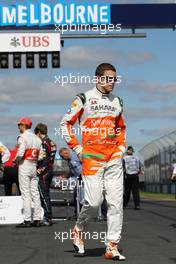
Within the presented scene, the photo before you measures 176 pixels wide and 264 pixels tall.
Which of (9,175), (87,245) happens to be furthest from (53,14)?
(87,245)

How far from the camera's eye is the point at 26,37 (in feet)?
80.7

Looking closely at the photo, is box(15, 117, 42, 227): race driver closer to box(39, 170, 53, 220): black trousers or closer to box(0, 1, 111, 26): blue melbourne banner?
box(39, 170, 53, 220): black trousers

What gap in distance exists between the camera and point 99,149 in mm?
7246

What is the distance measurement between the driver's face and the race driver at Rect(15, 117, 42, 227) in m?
4.35

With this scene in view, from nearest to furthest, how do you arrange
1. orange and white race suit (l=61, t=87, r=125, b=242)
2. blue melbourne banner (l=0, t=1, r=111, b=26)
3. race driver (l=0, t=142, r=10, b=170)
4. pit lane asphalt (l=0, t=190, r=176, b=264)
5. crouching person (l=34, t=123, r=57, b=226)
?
orange and white race suit (l=61, t=87, r=125, b=242), pit lane asphalt (l=0, t=190, r=176, b=264), race driver (l=0, t=142, r=10, b=170), crouching person (l=34, t=123, r=57, b=226), blue melbourne banner (l=0, t=1, r=111, b=26)

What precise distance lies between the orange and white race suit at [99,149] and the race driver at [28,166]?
4.30 meters

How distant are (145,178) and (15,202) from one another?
44.3 m

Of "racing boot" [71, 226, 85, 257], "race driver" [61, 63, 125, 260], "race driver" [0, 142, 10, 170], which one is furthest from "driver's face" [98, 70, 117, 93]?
"race driver" [0, 142, 10, 170]

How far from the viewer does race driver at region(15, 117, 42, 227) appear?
459 inches

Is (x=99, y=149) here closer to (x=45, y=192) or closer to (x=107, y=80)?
(x=107, y=80)

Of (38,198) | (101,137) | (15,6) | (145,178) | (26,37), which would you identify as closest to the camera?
(101,137)

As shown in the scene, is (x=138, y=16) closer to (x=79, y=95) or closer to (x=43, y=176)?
(x=43, y=176)

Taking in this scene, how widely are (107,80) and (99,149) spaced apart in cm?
67

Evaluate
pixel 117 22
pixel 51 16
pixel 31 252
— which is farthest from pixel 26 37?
pixel 31 252
